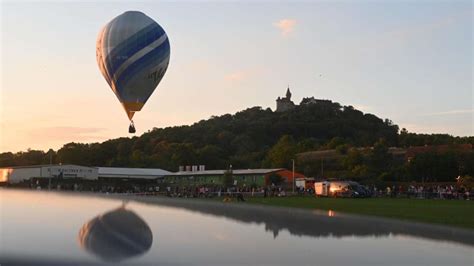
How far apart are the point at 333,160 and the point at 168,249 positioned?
8824 cm

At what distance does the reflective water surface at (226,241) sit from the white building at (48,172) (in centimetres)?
7416

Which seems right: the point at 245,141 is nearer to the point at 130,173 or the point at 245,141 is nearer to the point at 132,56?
the point at 130,173

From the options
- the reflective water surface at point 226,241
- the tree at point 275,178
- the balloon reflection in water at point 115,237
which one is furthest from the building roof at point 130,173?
the balloon reflection in water at point 115,237

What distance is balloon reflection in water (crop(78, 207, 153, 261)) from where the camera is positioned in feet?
44.0

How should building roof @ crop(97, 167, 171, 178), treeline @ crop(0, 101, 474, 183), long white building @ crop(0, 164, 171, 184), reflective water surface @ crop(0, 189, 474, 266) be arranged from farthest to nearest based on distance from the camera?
treeline @ crop(0, 101, 474, 183) → building roof @ crop(97, 167, 171, 178) → long white building @ crop(0, 164, 171, 184) → reflective water surface @ crop(0, 189, 474, 266)

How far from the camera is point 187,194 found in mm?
54969

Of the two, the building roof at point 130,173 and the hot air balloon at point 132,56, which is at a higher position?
the hot air balloon at point 132,56

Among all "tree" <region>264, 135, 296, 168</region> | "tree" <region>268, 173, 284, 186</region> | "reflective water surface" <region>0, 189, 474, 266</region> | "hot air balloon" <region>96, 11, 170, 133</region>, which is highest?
"hot air balloon" <region>96, 11, 170, 133</region>

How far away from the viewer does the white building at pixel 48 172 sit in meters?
94.1

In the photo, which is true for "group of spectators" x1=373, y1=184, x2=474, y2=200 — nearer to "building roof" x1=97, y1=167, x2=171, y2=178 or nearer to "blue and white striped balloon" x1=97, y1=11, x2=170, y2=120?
"blue and white striped balloon" x1=97, y1=11, x2=170, y2=120

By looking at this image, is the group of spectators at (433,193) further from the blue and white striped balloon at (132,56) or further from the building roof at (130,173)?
the building roof at (130,173)

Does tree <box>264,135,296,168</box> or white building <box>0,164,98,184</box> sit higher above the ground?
tree <box>264,135,296,168</box>

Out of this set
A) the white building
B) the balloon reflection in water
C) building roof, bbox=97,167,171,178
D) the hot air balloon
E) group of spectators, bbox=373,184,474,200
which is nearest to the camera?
the balloon reflection in water

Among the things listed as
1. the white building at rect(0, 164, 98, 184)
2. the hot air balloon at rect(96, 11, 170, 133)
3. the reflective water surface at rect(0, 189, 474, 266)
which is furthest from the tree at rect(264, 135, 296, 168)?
the reflective water surface at rect(0, 189, 474, 266)
